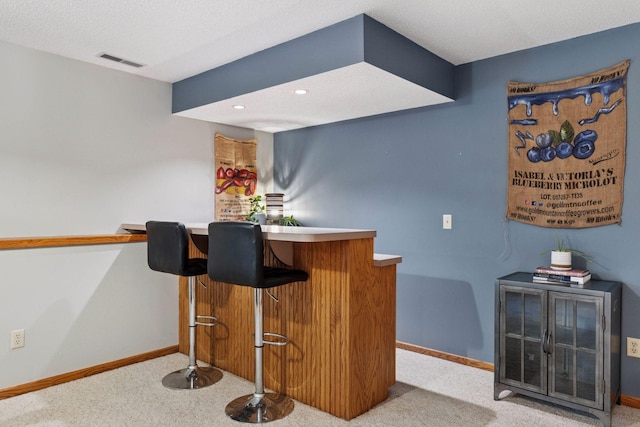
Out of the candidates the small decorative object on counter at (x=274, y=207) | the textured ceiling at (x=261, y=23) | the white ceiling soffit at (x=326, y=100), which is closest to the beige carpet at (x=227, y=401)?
the small decorative object on counter at (x=274, y=207)

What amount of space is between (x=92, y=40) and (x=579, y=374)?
11.5ft

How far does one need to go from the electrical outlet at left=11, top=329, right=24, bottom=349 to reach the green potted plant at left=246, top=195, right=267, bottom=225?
2.11 metres

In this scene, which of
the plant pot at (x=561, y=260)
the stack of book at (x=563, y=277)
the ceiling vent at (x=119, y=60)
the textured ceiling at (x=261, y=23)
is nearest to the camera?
the textured ceiling at (x=261, y=23)

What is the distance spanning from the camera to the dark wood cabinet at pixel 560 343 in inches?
89.0

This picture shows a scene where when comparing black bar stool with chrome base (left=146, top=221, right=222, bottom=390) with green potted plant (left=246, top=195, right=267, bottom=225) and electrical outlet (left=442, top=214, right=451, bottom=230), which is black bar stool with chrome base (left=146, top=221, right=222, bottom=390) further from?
electrical outlet (left=442, top=214, right=451, bottom=230)

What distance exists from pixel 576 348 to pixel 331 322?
135 cm

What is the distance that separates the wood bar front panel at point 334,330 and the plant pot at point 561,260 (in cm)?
98

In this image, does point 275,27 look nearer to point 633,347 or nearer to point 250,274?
point 250,274

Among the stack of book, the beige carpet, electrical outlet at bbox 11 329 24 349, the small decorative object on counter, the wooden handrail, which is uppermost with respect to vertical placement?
the small decorative object on counter

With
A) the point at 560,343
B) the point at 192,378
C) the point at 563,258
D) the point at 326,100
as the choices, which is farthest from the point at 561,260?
the point at 192,378

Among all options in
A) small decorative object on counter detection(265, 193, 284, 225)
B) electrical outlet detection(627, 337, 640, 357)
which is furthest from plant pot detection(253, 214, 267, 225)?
electrical outlet detection(627, 337, 640, 357)

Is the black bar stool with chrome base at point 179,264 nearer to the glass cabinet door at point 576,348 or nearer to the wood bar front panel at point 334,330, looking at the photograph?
the wood bar front panel at point 334,330

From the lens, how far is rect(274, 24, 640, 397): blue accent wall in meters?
2.56

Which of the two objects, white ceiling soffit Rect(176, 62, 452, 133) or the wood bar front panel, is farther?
white ceiling soffit Rect(176, 62, 452, 133)
